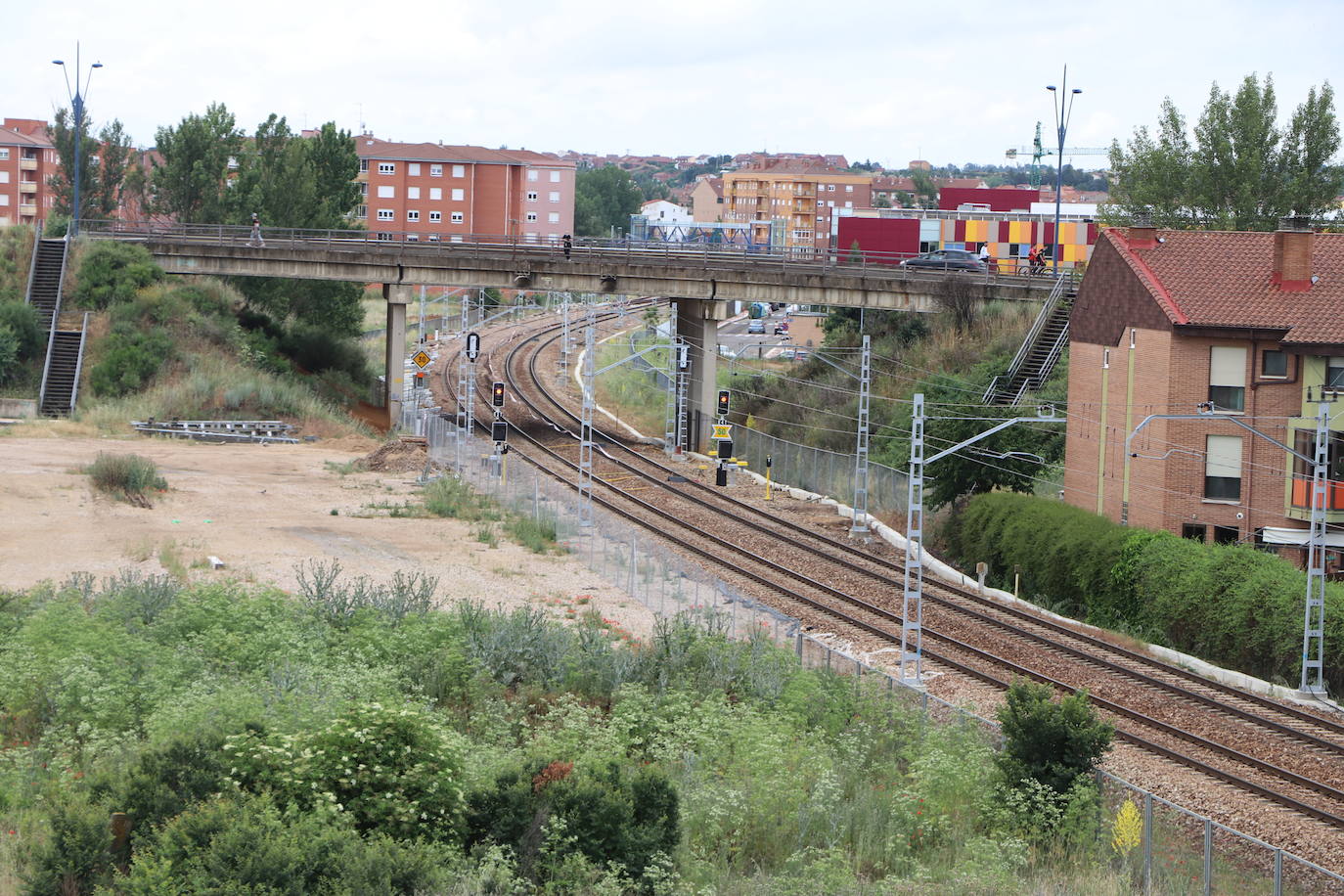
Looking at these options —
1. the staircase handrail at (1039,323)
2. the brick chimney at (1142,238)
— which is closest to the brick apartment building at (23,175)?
the staircase handrail at (1039,323)

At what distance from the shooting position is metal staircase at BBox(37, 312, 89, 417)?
5538 centimetres

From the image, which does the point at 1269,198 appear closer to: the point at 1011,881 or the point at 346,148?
the point at 346,148

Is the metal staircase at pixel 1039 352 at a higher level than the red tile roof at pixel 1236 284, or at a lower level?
lower

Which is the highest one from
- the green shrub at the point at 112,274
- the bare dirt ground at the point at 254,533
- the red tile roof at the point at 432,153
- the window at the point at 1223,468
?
the red tile roof at the point at 432,153

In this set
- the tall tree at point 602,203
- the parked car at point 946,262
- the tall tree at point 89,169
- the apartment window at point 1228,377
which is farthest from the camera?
the tall tree at point 602,203

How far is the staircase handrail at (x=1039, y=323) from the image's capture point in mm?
51312

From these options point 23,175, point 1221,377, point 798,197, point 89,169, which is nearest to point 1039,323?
point 1221,377

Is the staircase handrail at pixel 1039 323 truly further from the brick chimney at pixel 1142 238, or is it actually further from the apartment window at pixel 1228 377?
the apartment window at pixel 1228 377

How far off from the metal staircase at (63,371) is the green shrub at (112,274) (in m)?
1.09

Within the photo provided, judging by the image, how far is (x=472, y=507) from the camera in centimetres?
4162

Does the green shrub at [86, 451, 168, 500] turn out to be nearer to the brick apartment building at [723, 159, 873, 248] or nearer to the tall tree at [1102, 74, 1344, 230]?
the tall tree at [1102, 74, 1344, 230]

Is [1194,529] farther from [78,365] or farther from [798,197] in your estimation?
[798,197]

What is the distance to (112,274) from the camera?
61.0 metres

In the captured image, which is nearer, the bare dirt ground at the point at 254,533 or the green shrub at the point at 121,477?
the bare dirt ground at the point at 254,533
